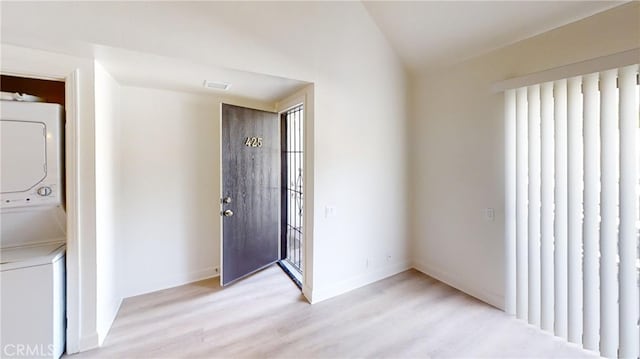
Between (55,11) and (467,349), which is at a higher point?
(55,11)

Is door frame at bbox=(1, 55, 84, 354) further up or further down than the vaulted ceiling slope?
further down

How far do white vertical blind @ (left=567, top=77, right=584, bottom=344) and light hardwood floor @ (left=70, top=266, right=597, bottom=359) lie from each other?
250mm

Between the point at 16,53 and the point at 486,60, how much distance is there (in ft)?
12.6

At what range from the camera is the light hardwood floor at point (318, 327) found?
2045 mm

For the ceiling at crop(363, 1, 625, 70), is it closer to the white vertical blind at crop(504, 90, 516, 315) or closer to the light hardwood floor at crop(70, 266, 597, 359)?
the white vertical blind at crop(504, 90, 516, 315)

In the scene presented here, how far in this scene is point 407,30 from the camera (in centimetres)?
303

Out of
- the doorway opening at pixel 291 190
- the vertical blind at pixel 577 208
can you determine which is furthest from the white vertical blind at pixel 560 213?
the doorway opening at pixel 291 190

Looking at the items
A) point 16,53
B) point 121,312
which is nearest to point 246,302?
point 121,312

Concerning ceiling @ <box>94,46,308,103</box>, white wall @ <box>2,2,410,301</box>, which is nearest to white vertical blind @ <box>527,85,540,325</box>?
white wall @ <box>2,2,410,301</box>

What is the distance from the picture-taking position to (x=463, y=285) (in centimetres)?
299

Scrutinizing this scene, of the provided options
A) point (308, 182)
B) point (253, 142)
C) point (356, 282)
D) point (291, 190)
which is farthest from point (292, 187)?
point (356, 282)

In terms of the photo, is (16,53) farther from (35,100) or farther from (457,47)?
(457,47)

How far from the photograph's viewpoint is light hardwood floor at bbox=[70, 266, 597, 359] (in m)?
2.04

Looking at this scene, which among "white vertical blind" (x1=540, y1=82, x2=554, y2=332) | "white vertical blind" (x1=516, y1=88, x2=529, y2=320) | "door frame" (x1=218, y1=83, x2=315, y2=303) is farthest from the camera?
"door frame" (x1=218, y1=83, x2=315, y2=303)
